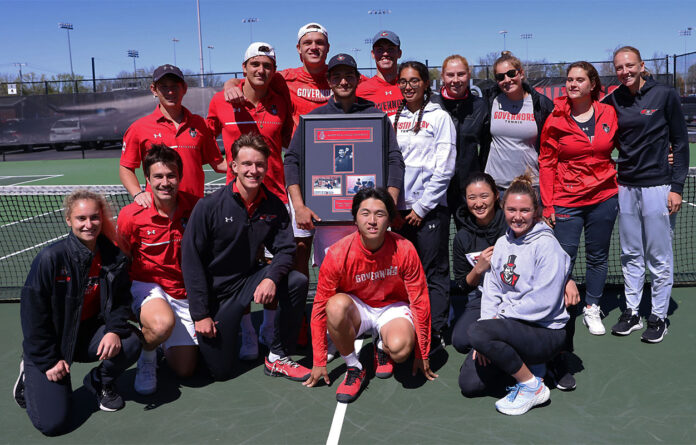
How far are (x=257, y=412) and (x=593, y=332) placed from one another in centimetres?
292

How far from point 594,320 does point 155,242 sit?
12.1ft

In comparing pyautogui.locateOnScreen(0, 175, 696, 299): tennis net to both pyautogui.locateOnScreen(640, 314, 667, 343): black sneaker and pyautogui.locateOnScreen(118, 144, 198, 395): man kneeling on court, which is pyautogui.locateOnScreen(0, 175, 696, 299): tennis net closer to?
pyautogui.locateOnScreen(118, 144, 198, 395): man kneeling on court

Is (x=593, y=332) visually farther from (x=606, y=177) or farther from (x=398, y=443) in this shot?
(x=398, y=443)

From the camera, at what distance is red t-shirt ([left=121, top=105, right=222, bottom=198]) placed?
4.86 meters

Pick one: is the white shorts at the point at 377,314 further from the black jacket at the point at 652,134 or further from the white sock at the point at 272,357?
the black jacket at the point at 652,134

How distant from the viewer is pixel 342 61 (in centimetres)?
445

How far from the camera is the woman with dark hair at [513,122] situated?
4.80 meters

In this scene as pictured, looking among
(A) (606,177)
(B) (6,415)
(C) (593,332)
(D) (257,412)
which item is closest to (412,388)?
(D) (257,412)

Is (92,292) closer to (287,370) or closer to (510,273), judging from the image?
(287,370)

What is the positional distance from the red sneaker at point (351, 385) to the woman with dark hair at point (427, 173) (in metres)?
0.84

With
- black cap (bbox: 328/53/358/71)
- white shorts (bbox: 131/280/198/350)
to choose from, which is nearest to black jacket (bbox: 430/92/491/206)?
black cap (bbox: 328/53/358/71)

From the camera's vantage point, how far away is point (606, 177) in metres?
4.72

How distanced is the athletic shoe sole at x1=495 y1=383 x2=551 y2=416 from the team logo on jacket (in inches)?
27.5

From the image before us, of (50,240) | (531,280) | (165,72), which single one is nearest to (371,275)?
(531,280)
